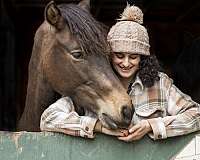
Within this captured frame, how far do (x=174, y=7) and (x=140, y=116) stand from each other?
3.94m

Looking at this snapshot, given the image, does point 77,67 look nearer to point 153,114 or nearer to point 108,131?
point 153,114

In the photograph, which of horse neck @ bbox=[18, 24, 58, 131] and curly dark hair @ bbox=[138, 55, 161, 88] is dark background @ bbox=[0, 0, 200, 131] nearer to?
horse neck @ bbox=[18, 24, 58, 131]

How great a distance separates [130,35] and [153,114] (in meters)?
0.32

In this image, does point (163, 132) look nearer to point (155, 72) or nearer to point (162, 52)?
point (155, 72)

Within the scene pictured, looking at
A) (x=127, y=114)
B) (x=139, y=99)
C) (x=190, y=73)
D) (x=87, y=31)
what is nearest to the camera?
(x=127, y=114)

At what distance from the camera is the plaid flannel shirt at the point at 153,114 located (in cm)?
164

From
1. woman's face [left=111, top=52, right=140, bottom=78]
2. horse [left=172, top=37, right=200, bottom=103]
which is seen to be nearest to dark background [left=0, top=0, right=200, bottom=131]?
horse [left=172, top=37, right=200, bottom=103]

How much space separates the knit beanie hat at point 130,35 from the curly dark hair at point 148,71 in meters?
0.07

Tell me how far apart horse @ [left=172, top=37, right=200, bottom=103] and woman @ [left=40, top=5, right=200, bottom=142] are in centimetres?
265

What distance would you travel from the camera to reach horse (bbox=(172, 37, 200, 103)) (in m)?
4.71

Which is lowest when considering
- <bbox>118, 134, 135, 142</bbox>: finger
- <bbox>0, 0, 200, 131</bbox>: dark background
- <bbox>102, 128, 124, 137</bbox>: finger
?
<bbox>118, 134, 135, 142</bbox>: finger

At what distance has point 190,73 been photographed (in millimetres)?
4812

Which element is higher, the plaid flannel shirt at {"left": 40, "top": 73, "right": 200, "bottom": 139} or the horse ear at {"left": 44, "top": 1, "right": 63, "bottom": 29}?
the horse ear at {"left": 44, "top": 1, "right": 63, "bottom": 29}

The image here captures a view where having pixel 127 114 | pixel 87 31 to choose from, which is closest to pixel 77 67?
pixel 87 31
